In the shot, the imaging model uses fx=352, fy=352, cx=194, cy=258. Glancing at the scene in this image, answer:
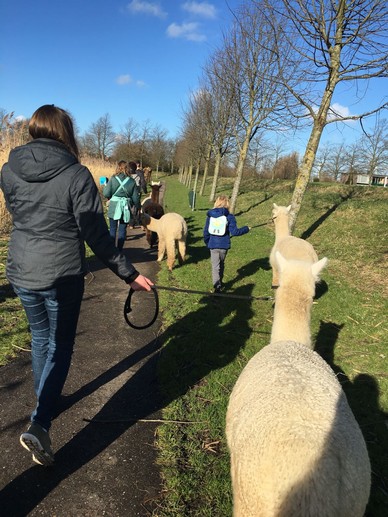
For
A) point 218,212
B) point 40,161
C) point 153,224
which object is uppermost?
point 40,161

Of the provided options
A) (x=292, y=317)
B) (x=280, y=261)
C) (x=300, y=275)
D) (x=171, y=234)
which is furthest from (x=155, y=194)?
(x=292, y=317)

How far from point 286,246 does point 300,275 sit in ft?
10.9

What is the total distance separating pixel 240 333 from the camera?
5.29 meters

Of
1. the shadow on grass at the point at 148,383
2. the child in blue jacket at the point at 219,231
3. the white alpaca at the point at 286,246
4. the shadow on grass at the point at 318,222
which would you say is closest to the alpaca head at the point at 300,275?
the shadow on grass at the point at 148,383

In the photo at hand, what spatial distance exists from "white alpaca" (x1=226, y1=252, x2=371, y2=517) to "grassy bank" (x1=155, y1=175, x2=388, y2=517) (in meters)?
0.71

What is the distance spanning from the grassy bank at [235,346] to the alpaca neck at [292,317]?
101cm

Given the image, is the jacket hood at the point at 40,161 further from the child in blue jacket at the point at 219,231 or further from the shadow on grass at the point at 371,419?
the child in blue jacket at the point at 219,231

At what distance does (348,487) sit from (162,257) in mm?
7945

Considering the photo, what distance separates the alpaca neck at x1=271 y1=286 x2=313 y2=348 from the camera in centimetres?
324

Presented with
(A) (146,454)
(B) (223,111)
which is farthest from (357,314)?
(B) (223,111)

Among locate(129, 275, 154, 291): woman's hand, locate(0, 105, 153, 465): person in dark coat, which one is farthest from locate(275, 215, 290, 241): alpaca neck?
locate(0, 105, 153, 465): person in dark coat

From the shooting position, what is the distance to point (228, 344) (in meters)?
4.91

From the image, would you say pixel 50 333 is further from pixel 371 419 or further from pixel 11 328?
pixel 371 419

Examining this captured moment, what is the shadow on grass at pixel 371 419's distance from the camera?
109 inches
